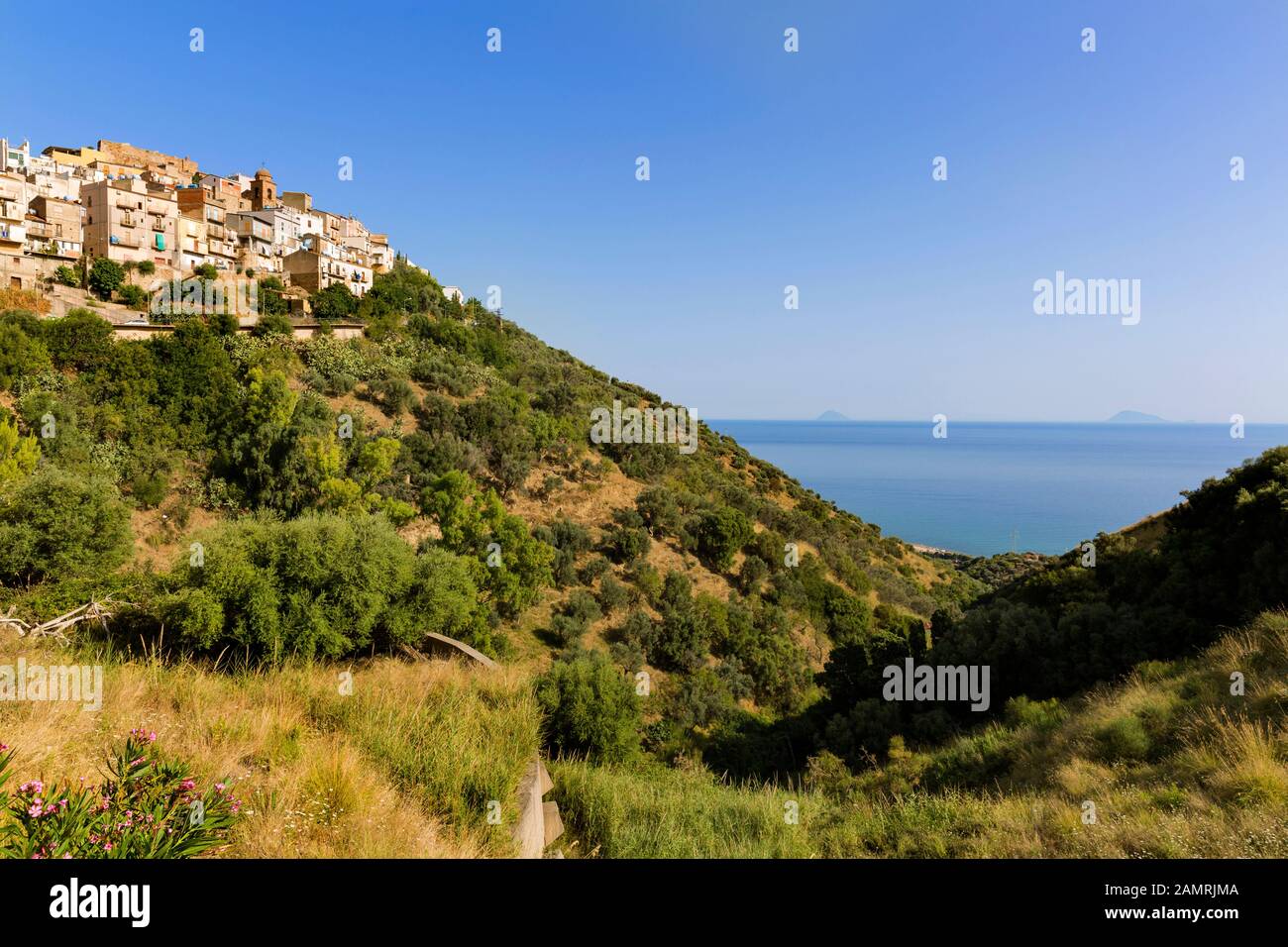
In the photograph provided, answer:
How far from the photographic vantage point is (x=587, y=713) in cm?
978

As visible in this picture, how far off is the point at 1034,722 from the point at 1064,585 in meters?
6.29

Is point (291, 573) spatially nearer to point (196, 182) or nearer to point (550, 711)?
point (550, 711)

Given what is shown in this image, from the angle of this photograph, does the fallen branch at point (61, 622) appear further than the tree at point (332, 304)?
No

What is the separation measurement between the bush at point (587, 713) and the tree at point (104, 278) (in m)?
36.6

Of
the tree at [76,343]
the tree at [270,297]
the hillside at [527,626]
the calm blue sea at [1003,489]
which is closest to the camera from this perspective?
the hillside at [527,626]

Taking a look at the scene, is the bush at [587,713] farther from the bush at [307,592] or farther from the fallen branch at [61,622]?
the fallen branch at [61,622]

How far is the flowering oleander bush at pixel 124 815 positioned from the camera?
2330 mm

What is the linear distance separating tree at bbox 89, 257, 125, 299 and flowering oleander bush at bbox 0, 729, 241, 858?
130ft

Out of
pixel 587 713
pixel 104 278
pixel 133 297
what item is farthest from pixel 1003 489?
pixel 104 278

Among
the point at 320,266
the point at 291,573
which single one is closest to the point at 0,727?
the point at 291,573

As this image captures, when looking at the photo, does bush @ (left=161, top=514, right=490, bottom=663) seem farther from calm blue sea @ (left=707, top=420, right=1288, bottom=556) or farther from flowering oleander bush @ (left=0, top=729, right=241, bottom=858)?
calm blue sea @ (left=707, top=420, right=1288, bottom=556)

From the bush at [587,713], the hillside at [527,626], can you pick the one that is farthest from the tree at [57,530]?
the bush at [587,713]

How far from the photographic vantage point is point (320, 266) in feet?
137

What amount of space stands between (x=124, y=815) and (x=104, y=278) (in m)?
40.8
